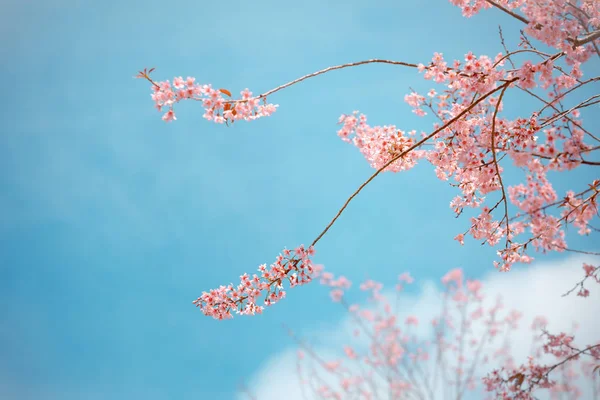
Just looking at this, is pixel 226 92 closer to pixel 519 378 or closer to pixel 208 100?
pixel 208 100

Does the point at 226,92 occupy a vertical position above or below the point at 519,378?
above

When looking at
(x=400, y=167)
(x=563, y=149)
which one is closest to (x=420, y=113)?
(x=400, y=167)

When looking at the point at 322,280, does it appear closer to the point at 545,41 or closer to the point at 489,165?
the point at 489,165

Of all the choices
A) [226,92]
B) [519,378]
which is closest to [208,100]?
[226,92]

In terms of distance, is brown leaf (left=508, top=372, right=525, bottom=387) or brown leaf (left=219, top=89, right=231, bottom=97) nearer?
brown leaf (left=219, top=89, right=231, bottom=97)

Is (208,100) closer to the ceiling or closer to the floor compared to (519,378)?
closer to the ceiling

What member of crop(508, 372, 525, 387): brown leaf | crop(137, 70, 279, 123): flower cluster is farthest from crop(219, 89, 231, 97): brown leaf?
crop(508, 372, 525, 387): brown leaf

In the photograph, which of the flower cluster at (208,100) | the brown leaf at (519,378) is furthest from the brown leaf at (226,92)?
the brown leaf at (519,378)

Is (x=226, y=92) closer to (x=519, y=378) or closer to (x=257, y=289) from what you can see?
(x=257, y=289)

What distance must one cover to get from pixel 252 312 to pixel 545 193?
6.24 ft

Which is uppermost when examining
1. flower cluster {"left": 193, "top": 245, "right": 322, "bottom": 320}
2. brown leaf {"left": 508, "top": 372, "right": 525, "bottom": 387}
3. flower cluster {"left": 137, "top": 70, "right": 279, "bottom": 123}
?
flower cluster {"left": 137, "top": 70, "right": 279, "bottom": 123}

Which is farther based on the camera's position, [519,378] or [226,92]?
[519,378]

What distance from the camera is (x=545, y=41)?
179 centimetres

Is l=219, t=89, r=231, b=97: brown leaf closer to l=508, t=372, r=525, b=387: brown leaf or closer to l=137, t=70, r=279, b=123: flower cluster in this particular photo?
l=137, t=70, r=279, b=123: flower cluster
